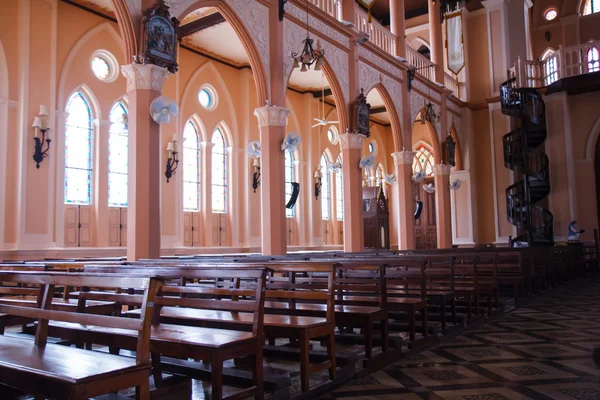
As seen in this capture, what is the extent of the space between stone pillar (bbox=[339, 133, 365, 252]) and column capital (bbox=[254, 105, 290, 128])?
303 cm

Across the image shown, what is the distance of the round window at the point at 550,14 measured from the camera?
2253 centimetres

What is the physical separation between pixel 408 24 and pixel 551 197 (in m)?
9.25

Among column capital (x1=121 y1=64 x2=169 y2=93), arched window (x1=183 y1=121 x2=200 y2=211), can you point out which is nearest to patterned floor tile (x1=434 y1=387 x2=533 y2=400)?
column capital (x1=121 y1=64 x2=169 y2=93)

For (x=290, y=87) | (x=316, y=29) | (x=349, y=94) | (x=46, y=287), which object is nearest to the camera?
(x=46, y=287)

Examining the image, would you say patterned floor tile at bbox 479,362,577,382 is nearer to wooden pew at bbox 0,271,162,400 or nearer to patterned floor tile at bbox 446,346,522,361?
patterned floor tile at bbox 446,346,522,361

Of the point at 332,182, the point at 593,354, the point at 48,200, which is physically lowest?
the point at 593,354

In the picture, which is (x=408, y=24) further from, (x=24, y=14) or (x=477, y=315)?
(x=477, y=315)

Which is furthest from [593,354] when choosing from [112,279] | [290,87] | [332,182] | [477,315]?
[332,182]

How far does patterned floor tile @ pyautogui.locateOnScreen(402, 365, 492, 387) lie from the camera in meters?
4.04

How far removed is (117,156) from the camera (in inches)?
523

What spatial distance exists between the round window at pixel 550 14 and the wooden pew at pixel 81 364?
80.3 feet

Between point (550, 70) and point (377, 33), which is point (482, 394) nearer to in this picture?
point (377, 33)

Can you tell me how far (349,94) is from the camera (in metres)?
13.4

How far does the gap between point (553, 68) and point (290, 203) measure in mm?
11922
